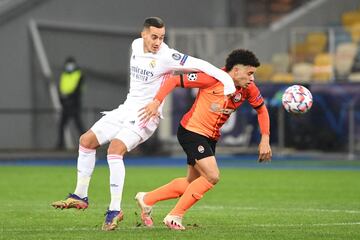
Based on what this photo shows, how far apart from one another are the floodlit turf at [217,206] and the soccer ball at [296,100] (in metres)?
1.28

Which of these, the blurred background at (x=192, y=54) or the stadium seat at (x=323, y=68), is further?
the stadium seat at (x=323, y=68)

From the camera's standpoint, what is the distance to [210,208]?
558 inches

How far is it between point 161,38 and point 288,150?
14962mm

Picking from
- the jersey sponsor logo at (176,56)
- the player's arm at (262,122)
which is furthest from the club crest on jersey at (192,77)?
the player's arm at (262,122)

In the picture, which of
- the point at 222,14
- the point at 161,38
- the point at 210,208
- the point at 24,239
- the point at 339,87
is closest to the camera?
the point at 24,239

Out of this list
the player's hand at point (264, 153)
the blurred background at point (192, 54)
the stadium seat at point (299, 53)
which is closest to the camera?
the player's hand at point (264, 153)

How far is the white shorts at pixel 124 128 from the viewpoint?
448 inches

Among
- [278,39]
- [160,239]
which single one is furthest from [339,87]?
[160,239]

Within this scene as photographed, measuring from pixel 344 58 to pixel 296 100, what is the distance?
15.1 metres

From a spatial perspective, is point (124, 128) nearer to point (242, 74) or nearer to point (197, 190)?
point (197, 190)

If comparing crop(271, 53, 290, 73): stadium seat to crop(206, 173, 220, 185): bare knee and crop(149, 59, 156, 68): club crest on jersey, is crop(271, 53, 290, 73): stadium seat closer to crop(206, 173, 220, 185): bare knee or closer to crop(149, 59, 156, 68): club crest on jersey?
crop(149, 59, 156, 68): club crest on jersey

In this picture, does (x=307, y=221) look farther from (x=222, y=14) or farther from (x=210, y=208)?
(x=222, y=14)

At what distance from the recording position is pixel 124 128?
11.5 metres

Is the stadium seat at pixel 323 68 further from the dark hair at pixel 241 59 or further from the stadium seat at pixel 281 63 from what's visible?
the dark hair at pixel 241 59
